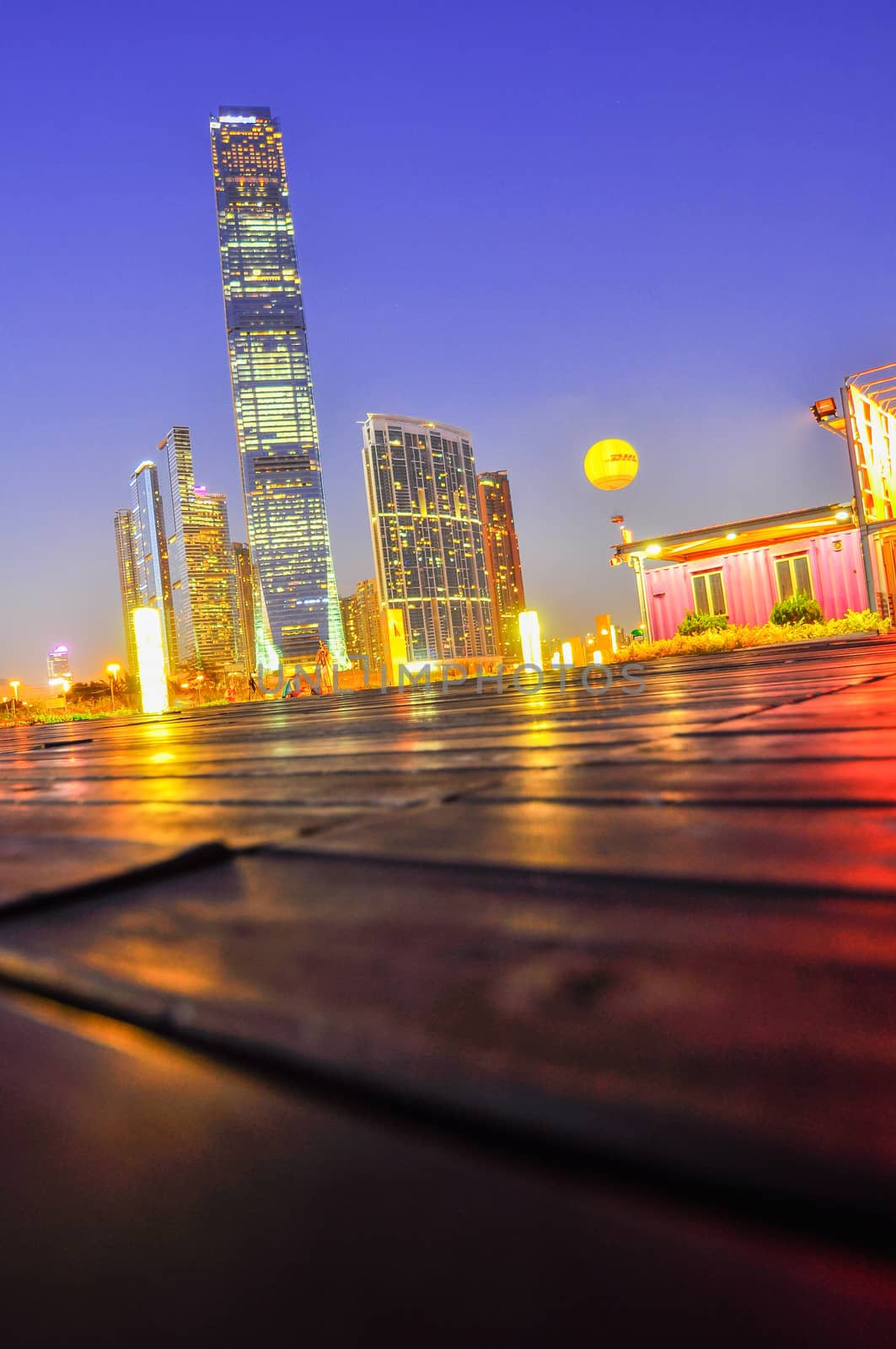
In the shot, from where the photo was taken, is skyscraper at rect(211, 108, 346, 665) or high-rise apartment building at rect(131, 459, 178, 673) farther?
high-rise apartment building at rect(131, 459, 178, 673)

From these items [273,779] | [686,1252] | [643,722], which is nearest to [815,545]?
[643,722]

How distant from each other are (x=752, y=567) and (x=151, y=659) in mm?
11448

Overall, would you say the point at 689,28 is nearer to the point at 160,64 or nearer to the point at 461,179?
the point at 461,179

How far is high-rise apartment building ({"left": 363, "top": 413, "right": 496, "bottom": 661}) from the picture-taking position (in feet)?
274

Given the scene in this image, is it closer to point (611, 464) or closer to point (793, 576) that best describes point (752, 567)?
point (793, 576)

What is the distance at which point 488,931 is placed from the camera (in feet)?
1.44

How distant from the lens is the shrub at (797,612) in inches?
454

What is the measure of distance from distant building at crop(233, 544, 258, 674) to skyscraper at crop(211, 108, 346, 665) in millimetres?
18019

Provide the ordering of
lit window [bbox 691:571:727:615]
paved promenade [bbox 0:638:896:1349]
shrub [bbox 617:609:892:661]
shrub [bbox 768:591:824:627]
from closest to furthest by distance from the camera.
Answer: paved promenade [bbox 0:638:896:1349] → shrub [bbox 617:609:892:661] → shrub [bbox 768:591:824:627] → lit window [bbox 691:571:727:615]

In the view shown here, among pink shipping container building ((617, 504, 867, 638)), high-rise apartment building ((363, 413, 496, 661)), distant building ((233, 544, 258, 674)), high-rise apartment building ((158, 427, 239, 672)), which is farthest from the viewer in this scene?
distant building ((233, 544, 258, 674))

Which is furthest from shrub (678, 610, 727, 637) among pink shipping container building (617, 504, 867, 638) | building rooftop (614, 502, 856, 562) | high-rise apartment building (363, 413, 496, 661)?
high-rise apartment building (363, 413, 496, 661)

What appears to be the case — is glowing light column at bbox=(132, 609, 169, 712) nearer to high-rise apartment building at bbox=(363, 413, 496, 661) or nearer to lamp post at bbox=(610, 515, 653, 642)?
lamp post at bbox=(610, 515, 653, 642)

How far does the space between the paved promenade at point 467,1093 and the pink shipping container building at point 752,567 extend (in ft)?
43.3

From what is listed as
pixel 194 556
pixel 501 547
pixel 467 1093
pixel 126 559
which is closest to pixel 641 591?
pixel 467 1093
